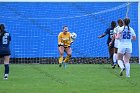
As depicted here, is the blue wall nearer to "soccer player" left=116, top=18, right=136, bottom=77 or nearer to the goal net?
the goal net

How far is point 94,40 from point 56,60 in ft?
7.89

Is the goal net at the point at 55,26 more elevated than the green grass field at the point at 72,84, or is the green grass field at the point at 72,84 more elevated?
the goal net at the point at 55,26

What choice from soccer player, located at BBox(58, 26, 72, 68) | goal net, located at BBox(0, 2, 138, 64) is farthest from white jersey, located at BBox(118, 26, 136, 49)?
goal net, located at BBox(0, 2, 138, 64)

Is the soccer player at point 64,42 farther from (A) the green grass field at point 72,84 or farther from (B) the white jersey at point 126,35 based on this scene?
(B) the white jersey at point 126,35

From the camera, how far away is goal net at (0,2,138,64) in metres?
28.7

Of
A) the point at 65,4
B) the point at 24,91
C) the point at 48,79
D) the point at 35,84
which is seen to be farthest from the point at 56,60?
the point at 24,91

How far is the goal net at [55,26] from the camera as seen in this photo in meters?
28.7

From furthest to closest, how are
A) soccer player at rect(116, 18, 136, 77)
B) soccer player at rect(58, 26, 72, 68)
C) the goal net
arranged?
1. the goal net
2. soccer player at rect(58, 26, 72, 68)
3. soccer player at rect(116, 18, 136, 77)

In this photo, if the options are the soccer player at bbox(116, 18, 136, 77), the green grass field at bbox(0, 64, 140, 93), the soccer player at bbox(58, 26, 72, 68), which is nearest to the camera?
the green grass field at bbox(0, 64, 140, 93)

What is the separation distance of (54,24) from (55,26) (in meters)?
0.13

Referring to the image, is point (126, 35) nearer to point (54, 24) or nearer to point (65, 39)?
point (65, 39)

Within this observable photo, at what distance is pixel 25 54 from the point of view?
2862 cm

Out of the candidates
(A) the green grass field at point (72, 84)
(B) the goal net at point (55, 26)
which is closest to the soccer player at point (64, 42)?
(B) the goal net at point (55, 26)

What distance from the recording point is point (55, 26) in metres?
29.4
